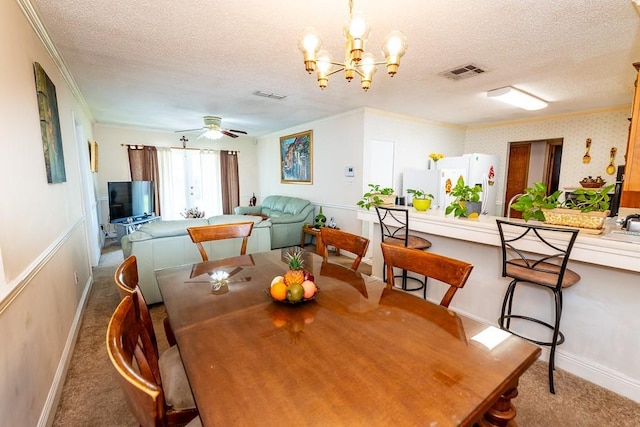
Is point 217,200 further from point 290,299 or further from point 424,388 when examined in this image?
point 424,388

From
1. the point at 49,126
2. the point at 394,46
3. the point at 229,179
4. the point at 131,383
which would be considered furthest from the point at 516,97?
the point at 229,179

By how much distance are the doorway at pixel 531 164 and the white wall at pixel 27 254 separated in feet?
21.6

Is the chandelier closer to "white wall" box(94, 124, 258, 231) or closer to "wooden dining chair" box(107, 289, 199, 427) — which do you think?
"wooden dining chair" box(107, 289, 199, 427)

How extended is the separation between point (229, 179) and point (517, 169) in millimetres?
Result: 6492

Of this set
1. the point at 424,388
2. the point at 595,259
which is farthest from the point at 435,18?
the point at 424,388

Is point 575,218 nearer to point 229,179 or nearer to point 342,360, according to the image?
point 342,360

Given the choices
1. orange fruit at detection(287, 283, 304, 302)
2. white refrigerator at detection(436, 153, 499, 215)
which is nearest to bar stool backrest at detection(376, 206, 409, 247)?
orange fruit at detection(287, 283, 304, 302)

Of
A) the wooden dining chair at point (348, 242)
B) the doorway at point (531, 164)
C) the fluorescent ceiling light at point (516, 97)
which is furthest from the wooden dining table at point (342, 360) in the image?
the doorway at point (531, 164)

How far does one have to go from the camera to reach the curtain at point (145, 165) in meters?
6.23

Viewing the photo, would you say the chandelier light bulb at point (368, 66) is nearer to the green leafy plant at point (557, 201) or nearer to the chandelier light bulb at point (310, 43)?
the chandelier light bulb at point (310, 43)

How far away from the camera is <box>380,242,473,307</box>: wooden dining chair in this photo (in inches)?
52.3

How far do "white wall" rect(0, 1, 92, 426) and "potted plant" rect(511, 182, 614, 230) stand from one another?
9.72 feet

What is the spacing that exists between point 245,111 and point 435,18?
3.38 meters

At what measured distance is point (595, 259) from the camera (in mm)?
1690
